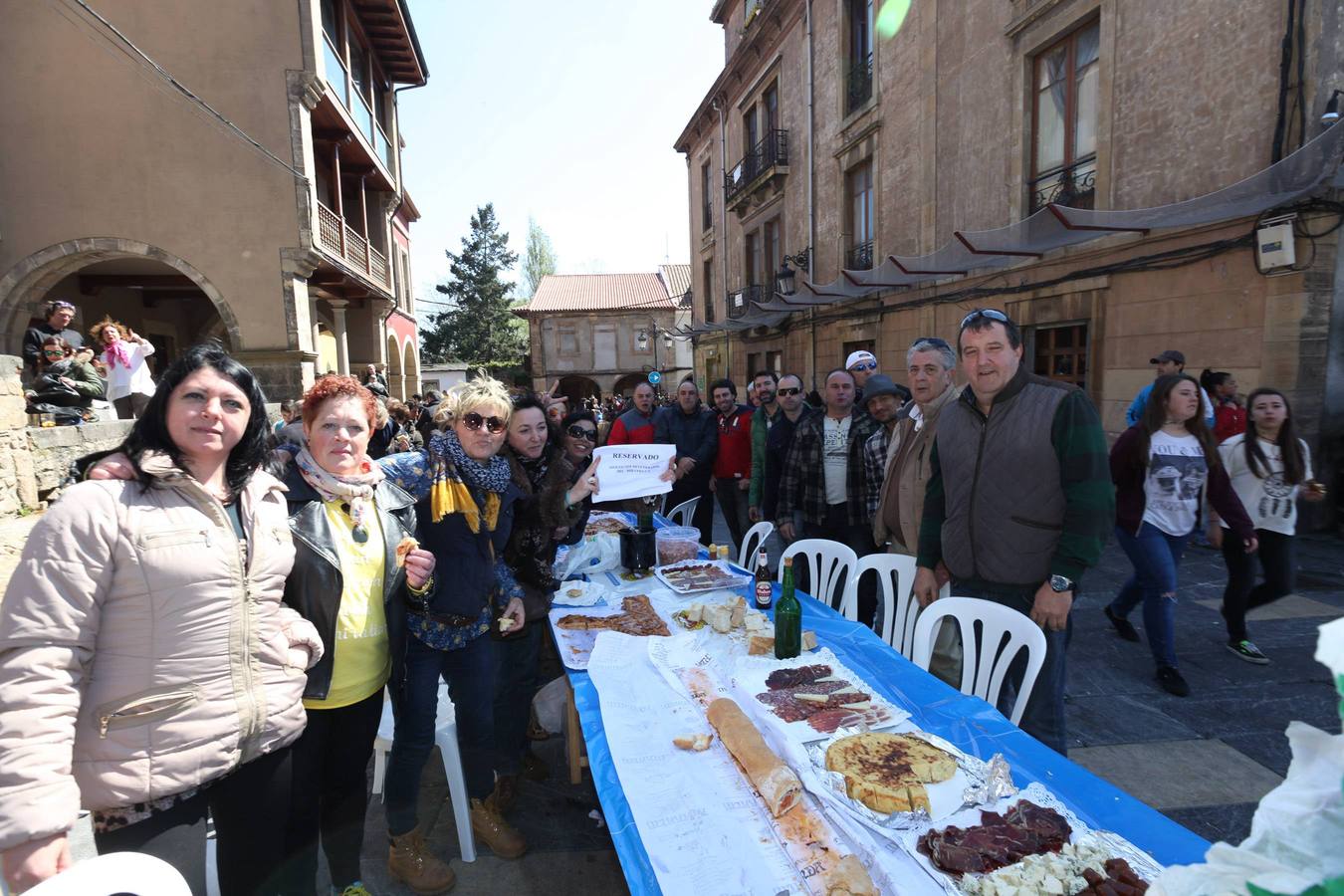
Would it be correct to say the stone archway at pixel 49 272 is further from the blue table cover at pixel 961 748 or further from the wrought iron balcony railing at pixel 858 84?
the wrought iron balcony railing at pixel 858 84

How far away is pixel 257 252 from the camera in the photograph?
10547 mm

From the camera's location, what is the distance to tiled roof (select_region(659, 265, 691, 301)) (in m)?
38.5

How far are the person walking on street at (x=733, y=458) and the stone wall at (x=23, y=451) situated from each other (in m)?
5.27

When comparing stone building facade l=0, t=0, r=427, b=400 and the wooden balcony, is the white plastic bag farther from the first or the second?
the wooden balcony

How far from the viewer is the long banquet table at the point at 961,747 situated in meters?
1.43

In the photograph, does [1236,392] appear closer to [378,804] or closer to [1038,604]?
[1038,604]

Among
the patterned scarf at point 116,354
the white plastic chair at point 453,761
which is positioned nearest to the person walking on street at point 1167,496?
the white plastic chair at point 453,761

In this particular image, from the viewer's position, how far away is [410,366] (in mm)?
22906

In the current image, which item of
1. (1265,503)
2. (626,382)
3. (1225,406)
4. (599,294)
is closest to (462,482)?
(1265,503)

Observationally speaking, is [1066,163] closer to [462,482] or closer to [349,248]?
[462,482]

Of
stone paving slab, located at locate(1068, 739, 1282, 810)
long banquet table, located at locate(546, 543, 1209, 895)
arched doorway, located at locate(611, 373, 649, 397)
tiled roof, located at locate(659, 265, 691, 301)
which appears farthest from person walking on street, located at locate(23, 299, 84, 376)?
tiled roof, located at locate(659, 265, 691, 301)

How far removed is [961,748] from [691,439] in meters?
4.93

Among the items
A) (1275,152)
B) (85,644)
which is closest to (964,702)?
(85,644)

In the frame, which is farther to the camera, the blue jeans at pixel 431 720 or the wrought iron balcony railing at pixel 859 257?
the wrought iron balcony railing at pixel 859 257
